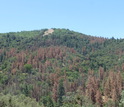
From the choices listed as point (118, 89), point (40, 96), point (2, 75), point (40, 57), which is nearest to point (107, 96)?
point (118, 89)

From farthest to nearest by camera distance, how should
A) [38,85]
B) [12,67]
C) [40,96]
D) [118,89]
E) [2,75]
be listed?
[12,67] → [2,75] → [38,85] → [40,96] → [118,89]

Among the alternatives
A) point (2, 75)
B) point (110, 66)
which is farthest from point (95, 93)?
point (110, 66)

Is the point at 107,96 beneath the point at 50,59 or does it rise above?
beneath

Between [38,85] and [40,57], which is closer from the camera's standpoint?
[38,85]

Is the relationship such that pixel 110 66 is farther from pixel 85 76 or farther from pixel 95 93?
pixel 95 93

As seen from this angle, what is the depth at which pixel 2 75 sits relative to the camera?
154m

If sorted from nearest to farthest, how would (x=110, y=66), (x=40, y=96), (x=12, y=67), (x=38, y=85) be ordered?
(x=40, y=96) → (x=38, y=85) → (x=12, y=67) → (x=110, y=66)

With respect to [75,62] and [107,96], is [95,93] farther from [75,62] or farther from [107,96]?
[75,62]

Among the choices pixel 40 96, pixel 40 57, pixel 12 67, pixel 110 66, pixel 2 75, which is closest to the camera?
pixel 40 96

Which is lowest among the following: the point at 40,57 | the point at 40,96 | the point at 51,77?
the point at 40,96

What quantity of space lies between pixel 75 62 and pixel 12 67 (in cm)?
5211

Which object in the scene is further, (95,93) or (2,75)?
(2,75)

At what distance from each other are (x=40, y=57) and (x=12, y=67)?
32.6 meters

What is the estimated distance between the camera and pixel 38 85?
470 feet
